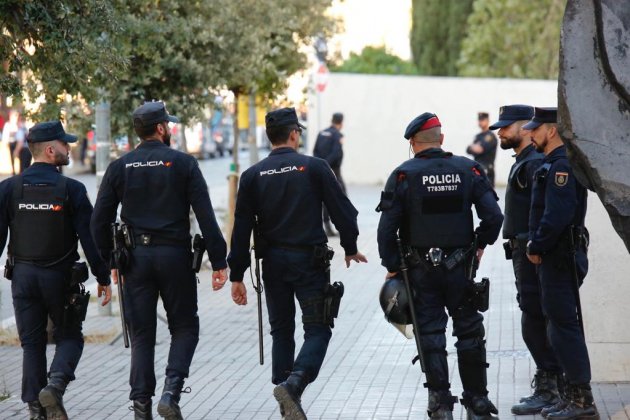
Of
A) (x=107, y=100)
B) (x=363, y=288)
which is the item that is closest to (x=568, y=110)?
(x=107, y=100)

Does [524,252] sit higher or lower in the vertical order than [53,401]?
higher

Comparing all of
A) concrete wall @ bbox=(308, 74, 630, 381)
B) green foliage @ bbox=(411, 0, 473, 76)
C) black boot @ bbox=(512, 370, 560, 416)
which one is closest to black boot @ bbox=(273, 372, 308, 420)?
black boot @ bbox=(512, 370, 560, 416)

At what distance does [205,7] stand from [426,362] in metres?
8.08

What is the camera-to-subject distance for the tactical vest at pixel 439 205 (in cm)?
763

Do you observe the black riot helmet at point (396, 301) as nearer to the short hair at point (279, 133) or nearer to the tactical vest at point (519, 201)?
the tactical vest at point (519, 201)

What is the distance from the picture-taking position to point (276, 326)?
7941 mm

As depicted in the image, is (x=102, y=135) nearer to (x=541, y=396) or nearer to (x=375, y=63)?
(x=541, y=396)

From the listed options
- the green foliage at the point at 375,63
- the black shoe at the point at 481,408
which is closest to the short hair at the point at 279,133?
the black shoe at the point at 481,408

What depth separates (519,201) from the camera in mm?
8117

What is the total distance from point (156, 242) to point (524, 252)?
2.21 meters

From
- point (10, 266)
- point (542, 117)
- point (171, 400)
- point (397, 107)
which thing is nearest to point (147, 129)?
point (10, 266)

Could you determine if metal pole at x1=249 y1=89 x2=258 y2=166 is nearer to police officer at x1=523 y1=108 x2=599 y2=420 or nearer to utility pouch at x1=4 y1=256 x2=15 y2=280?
utility pouch at x1=4 y1=256 x2=15 y2=280

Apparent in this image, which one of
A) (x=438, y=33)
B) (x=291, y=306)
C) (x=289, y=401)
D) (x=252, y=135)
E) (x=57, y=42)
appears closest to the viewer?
(x=289, y=401)

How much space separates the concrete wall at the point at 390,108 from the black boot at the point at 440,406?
26.4m
